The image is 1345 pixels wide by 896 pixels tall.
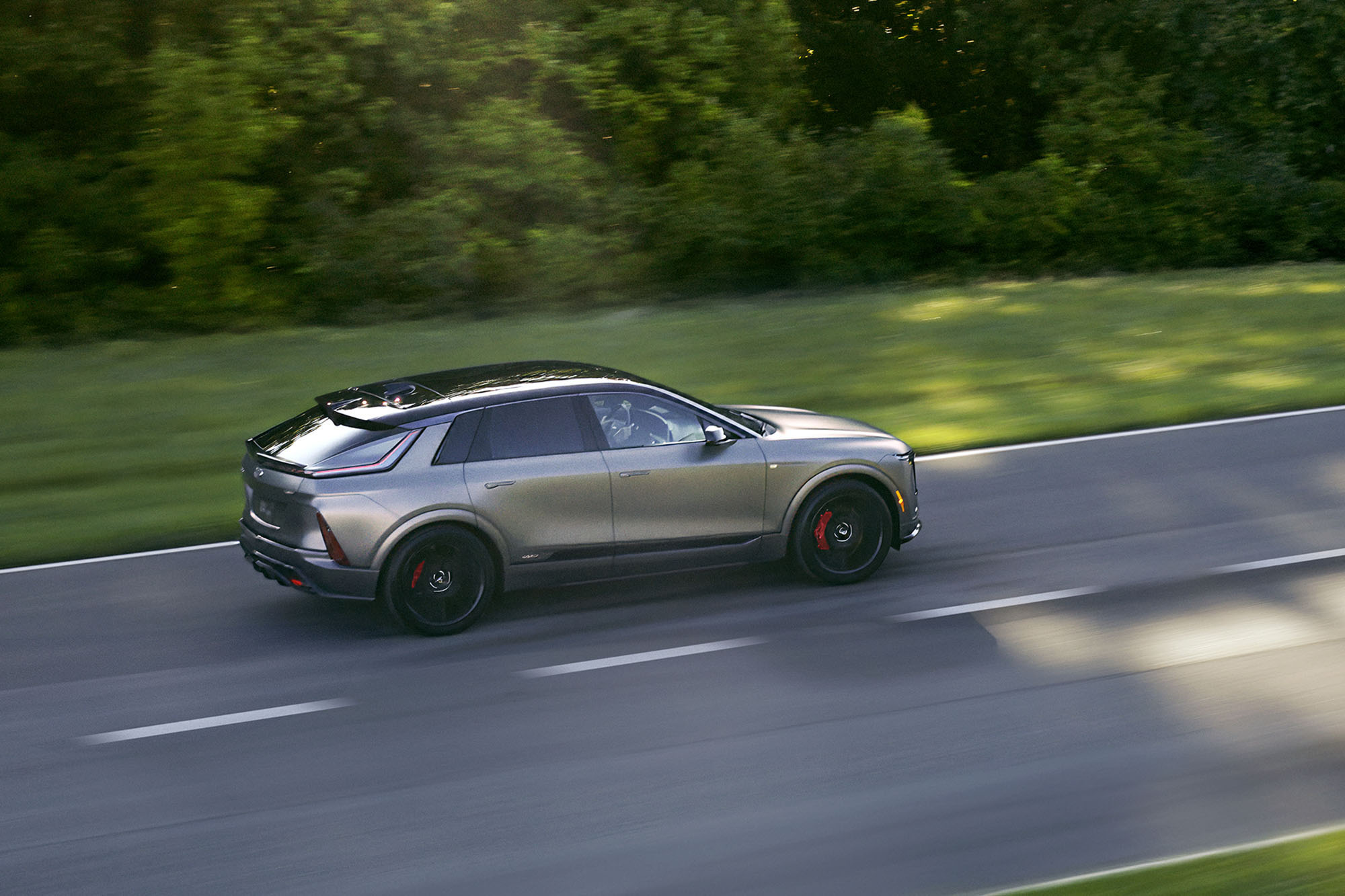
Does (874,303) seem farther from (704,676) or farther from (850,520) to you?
(704,676)

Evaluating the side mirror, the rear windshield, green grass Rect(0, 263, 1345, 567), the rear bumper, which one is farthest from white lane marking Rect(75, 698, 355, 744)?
green grass Rect(0, 263, 1345, 567)

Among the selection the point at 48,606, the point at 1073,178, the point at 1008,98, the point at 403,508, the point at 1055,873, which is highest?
the point at 1008,98

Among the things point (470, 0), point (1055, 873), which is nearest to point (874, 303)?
point (470, 0)

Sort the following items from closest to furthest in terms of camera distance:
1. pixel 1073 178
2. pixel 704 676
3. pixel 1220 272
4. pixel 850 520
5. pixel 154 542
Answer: pixel 704 676
pixel 850 520
pixel 154 542
pixel 1220 272
pixel 1073 178

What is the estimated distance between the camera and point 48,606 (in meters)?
9.58

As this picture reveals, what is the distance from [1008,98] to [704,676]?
33.1m

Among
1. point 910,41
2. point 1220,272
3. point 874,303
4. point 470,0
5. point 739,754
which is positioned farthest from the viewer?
point 910,41

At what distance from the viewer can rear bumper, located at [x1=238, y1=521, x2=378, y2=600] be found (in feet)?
27.2

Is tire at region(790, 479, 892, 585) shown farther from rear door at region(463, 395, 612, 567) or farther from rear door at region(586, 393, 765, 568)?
rear door at region(463, 395, 612, 567)

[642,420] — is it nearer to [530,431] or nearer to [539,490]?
[530,431]

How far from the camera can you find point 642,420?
907cm

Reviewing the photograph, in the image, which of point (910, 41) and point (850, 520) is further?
point (910, 41)

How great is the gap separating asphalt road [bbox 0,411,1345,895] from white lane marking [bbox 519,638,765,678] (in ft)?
0.11

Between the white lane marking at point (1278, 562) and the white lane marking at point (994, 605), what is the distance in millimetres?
A: 990
